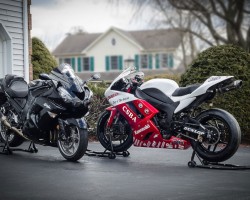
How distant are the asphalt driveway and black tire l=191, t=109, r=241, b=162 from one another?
268mm

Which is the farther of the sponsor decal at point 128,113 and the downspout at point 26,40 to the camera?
the downspout at point 26,40

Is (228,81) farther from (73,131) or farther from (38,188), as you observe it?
(38,188)

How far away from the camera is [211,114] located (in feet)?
25.6

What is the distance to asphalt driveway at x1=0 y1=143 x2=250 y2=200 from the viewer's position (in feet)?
19.5

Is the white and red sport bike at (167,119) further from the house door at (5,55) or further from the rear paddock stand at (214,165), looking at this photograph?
the house door at (5,55)

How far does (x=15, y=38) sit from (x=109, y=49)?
3796 centimetres

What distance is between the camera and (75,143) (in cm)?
842

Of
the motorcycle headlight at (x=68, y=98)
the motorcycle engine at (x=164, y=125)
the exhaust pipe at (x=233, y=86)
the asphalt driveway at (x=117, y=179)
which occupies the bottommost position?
the asphalt driveway at (x=117, y=179)

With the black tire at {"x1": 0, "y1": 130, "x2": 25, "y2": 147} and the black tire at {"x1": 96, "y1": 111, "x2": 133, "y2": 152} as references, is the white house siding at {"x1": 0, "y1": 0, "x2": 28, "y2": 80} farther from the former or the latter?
the black tire at {"x1": 96, "y1": 111, "x2": 133, "y2": 152}

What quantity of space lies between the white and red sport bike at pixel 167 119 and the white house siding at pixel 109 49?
137 ft

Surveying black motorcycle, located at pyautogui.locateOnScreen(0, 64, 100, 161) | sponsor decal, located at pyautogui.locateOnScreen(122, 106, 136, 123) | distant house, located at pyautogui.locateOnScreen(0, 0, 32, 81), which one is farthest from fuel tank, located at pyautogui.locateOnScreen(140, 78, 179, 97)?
distant house, located at pyautogui.locateOnScreen(0, 0, 32, 81)

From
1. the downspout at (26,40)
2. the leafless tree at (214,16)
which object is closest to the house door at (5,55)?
the downspout at (26,40)

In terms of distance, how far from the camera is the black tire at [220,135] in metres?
7.61

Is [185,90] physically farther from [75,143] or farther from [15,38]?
[15,38]
